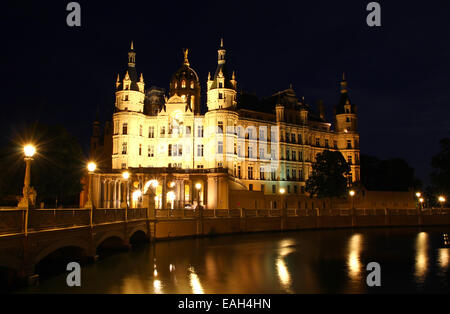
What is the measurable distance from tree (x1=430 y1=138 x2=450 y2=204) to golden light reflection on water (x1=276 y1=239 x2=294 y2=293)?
36537mm

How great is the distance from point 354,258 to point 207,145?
110 feet

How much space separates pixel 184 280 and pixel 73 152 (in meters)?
29.2

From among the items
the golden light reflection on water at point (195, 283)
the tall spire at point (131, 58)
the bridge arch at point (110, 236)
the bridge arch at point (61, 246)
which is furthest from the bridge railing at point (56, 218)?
the tall spire at point (131, 58)

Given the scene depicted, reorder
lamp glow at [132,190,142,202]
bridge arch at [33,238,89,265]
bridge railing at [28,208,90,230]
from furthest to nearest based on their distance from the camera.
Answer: lamp glow at [132,190,142,202]
bridge arch at [33,238,89,265]
bridge railing at [28,208,90,230]

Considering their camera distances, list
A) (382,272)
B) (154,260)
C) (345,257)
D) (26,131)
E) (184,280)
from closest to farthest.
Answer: (184,280), (382,272), (154,260), (345,257), (26,131)

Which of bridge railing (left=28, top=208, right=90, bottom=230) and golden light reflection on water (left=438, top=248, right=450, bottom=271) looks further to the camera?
golden light reflection on water (left=438, top=248, right=450, bottom=271)

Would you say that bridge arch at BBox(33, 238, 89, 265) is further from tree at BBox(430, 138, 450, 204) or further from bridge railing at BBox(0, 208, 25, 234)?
tree at BBox(430, 138, 450, 204)

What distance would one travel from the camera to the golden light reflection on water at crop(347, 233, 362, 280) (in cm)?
2429

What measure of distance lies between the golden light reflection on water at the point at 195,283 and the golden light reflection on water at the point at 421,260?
12.3m

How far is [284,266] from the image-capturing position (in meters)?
26.5

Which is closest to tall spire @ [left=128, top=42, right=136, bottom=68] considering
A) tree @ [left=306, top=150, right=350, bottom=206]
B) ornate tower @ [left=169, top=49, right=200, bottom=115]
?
ornate tower @ [left=169, top=49, right=200, bottom=115]
